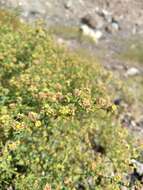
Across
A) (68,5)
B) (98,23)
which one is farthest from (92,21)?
(68,5)

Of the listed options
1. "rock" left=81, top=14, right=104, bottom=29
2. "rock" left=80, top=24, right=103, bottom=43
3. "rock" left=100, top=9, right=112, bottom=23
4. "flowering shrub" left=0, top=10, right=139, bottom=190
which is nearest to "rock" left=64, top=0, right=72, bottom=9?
"rock" left=81, top=14, right=104, bottom=29

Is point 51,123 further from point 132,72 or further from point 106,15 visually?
point 106,15

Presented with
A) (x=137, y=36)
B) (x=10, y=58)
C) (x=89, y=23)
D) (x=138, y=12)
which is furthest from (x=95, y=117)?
(x=138, y=12)

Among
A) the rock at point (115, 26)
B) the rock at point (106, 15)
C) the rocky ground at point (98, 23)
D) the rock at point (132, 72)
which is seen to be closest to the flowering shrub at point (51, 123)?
the rocky ground at point (98, 23)

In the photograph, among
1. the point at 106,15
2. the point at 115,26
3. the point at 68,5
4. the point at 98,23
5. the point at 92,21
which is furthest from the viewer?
the point at 106,15

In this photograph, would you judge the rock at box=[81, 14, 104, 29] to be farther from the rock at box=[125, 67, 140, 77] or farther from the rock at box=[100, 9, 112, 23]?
the rock at box=[125, 67, 140, 77]

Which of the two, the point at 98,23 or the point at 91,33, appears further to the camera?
the point at 98,23
